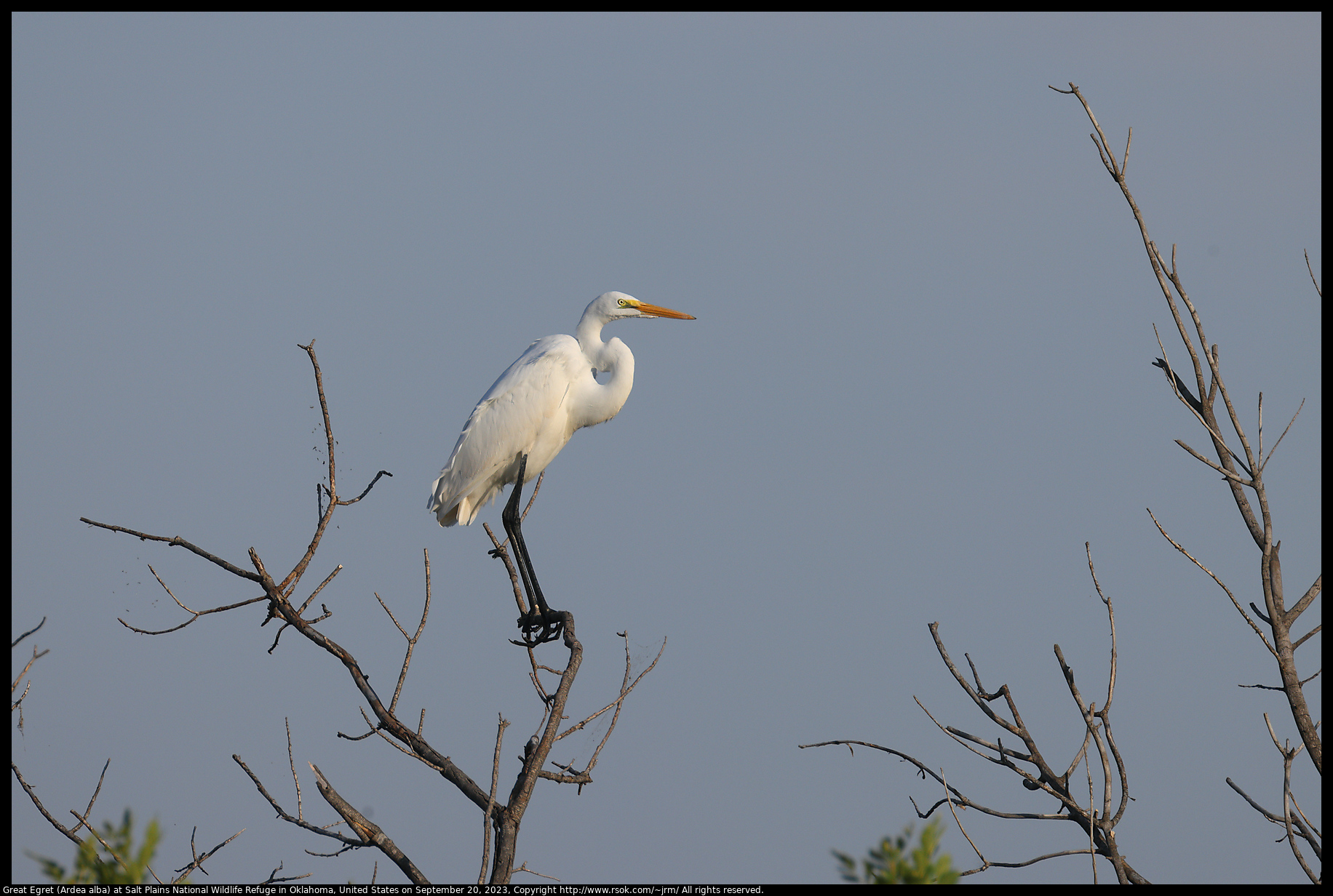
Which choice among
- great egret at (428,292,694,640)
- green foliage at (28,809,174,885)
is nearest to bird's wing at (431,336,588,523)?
great egret at (428,292,694,640)

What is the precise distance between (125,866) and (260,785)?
1.88m

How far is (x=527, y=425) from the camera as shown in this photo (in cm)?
793

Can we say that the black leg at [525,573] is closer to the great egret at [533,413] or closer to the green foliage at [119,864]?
the great egret at [533,413]

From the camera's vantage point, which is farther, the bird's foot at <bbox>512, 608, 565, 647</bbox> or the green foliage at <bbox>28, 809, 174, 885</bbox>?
the bird's foot at <bbox>512, 608, 565, 647</bbox>

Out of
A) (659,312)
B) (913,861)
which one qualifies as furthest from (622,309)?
(913,861)

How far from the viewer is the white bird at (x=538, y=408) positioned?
793 centimetres

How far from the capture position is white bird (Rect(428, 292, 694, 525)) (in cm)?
793

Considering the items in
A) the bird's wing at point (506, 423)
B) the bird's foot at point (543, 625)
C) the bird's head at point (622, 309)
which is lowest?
the bird's foot at point (543, 625)

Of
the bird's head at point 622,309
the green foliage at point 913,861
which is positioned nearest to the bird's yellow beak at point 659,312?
the bird's head at point 622,309

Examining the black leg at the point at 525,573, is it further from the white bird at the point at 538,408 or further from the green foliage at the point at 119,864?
the green foliage at the point at 119,864

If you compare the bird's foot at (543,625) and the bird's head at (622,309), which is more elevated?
the bird's head at (622,309)

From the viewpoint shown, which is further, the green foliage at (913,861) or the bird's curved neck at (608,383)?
the bird's curved neck at (608,383)

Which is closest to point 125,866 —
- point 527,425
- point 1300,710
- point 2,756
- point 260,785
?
point 260,785

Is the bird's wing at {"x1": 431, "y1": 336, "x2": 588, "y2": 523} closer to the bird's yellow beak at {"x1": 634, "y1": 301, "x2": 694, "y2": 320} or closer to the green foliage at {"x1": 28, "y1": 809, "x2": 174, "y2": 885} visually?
the bird's yellow beak at {"x1": 634, "y1": 301, "x2": 694, "y2": 320}
